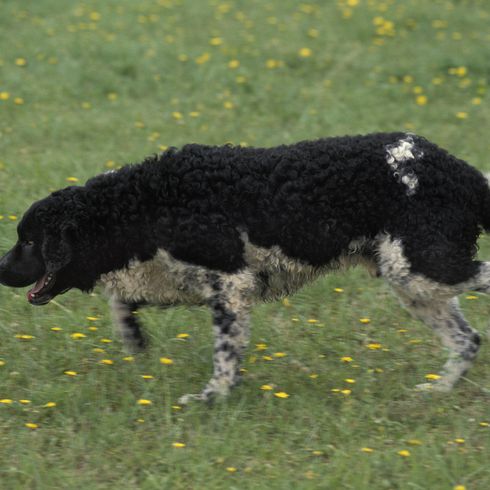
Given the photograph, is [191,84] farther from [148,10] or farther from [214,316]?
[214,316]

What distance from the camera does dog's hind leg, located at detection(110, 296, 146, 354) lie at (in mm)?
5723

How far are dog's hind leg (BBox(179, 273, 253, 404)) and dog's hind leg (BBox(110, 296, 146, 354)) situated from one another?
2.06ft

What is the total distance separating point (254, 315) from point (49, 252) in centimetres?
161

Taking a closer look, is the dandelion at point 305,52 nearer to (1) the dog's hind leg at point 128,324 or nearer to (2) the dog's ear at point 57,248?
(1) the dog's hind leg at point 128,324

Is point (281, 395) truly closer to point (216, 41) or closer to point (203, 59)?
point (203, 59)

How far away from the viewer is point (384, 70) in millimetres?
11195

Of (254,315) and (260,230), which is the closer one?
(260,230)

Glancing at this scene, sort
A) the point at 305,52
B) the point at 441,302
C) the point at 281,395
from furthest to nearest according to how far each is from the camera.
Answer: the point at 305,52 → the point at 441,302 → the point at 281,395

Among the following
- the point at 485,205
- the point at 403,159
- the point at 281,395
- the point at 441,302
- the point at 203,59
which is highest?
the point at 403,159

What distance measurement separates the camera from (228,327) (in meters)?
5.30

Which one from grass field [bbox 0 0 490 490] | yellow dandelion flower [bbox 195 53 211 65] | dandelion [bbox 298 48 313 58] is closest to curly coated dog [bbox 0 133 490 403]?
grass field [bbox 0 0 490 490]

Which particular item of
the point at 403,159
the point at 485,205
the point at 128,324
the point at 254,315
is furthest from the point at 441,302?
the point at 128,324

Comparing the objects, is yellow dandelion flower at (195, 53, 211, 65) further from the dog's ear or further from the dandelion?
the dog's ear

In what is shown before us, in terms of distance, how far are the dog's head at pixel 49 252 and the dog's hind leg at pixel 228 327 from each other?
752mm
